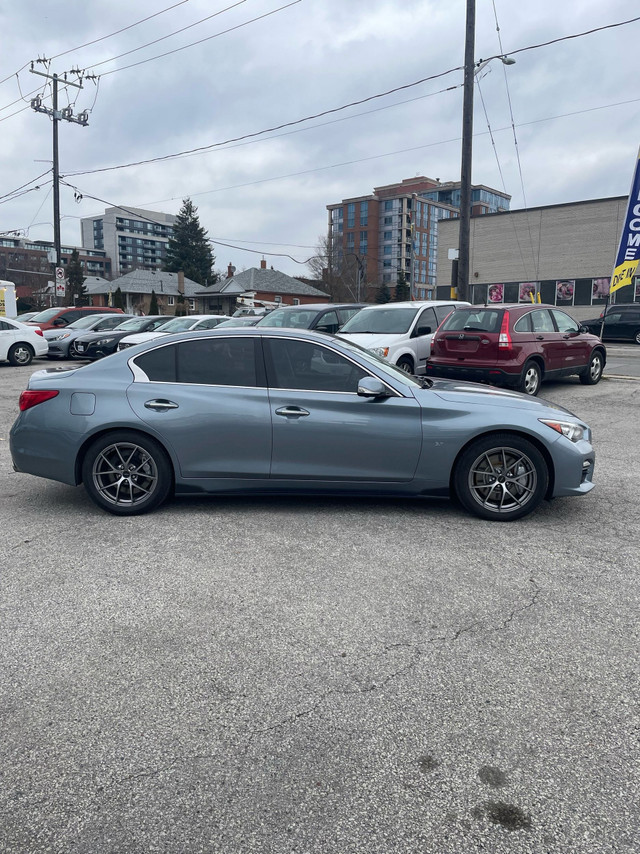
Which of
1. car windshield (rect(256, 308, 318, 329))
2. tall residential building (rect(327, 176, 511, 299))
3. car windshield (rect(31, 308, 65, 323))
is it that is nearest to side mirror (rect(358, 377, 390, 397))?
car windshield (rect(256, 308, 318, 329))

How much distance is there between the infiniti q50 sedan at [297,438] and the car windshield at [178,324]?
50.0 feet

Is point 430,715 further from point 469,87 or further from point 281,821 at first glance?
point 469,87

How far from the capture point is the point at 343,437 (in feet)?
16.8

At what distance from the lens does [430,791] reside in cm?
227

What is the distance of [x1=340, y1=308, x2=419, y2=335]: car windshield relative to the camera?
12.3 m

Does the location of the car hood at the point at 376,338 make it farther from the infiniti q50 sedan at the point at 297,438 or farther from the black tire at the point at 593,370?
the infiniti q50 sedan at the point at 297,438

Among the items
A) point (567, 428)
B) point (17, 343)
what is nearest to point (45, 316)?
point (17, 343)

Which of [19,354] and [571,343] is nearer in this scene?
[571,343]

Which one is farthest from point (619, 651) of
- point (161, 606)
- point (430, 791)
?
point (161, 606)

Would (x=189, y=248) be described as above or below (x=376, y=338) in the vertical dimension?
above

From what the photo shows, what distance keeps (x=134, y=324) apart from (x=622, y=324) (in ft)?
65.6

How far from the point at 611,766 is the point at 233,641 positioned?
171cm

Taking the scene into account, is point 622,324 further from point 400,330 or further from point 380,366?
point 380,366

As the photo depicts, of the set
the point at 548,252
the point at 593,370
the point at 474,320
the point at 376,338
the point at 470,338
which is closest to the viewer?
the point at 470,338
